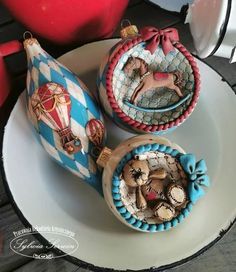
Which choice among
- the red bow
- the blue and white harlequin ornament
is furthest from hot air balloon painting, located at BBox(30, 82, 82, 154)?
the red bow

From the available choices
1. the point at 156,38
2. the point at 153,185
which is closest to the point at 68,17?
the point at 156,38

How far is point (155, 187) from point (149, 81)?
4.8 inches

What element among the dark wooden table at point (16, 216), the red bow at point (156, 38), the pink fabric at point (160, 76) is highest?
the red bow at point (156, 38)

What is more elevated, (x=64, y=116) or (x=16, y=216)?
(x=64, y=116)

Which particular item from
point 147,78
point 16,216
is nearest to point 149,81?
point 147,78

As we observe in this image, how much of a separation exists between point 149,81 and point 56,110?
0.11 m

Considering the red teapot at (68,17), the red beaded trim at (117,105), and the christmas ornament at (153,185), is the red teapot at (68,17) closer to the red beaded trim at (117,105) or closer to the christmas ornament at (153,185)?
the red beaded trim at (117,105)

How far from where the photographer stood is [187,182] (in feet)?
1.42

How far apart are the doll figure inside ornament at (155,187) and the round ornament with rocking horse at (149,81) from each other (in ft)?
0.20

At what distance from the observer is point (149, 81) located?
1.59ft

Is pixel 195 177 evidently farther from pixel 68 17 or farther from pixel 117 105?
pixel 68 17

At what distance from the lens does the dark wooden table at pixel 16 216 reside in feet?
1.65

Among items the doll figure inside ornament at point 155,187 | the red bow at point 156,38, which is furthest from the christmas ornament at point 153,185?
the red bow at point 156,38

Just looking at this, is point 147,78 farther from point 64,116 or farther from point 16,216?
point 16,216
